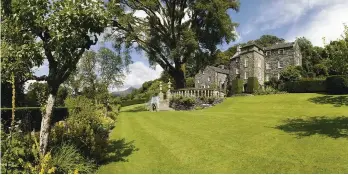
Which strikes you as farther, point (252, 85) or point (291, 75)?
point (252, 85)

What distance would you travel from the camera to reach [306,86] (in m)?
37.4

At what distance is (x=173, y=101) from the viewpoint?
1267 inches

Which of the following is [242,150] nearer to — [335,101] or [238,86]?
[335,101]

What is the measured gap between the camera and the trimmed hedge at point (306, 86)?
117ft

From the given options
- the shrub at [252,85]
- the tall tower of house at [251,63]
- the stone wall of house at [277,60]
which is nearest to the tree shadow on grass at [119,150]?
the shrub at [252,85]

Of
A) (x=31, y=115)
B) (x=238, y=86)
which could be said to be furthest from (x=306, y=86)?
(x=31, y=115)

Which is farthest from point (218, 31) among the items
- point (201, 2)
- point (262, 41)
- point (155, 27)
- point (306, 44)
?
point (262, 41)

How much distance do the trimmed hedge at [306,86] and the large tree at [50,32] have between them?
3422 centimetres

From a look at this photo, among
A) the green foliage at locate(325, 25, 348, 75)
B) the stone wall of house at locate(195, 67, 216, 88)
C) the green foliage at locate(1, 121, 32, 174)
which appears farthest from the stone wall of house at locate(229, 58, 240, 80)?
the green foliage at locate(1, 121, 32, 174)

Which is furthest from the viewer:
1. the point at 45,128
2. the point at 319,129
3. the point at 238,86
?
the point at 238,86

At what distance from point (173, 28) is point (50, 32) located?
2568 centimetres

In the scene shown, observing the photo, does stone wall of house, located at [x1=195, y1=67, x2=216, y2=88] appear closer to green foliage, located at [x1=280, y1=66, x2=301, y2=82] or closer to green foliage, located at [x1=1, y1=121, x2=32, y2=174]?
green foliage, located at [x1=280, y1=66, x2=301, y2=82]

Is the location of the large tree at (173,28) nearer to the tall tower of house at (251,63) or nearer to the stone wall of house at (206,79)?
the tall tower of house at (251,63)

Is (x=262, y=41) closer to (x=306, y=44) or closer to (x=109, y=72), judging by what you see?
(x=306, y=44)
